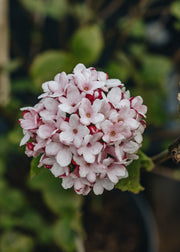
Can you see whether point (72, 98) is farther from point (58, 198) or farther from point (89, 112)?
point (58, 198)

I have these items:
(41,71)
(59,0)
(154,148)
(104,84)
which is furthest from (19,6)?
(104,84)

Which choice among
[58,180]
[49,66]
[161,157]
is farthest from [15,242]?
[161,157]

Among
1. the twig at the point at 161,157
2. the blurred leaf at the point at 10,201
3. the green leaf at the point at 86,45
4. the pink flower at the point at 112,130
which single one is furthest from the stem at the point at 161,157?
the blurred leaf at the point at 10,201

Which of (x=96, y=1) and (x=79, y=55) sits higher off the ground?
(x=96, y=1)

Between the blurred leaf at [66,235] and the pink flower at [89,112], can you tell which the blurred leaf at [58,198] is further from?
the pink flower at [89,112]

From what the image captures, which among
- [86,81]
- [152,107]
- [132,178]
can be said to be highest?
[152,107]

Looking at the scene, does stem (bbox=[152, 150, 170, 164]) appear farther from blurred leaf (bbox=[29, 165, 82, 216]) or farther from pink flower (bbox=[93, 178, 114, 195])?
blurred leaf (bbox=[29, 165, 82, 216])

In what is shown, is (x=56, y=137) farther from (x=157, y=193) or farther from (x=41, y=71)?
(x=157, y=193)
